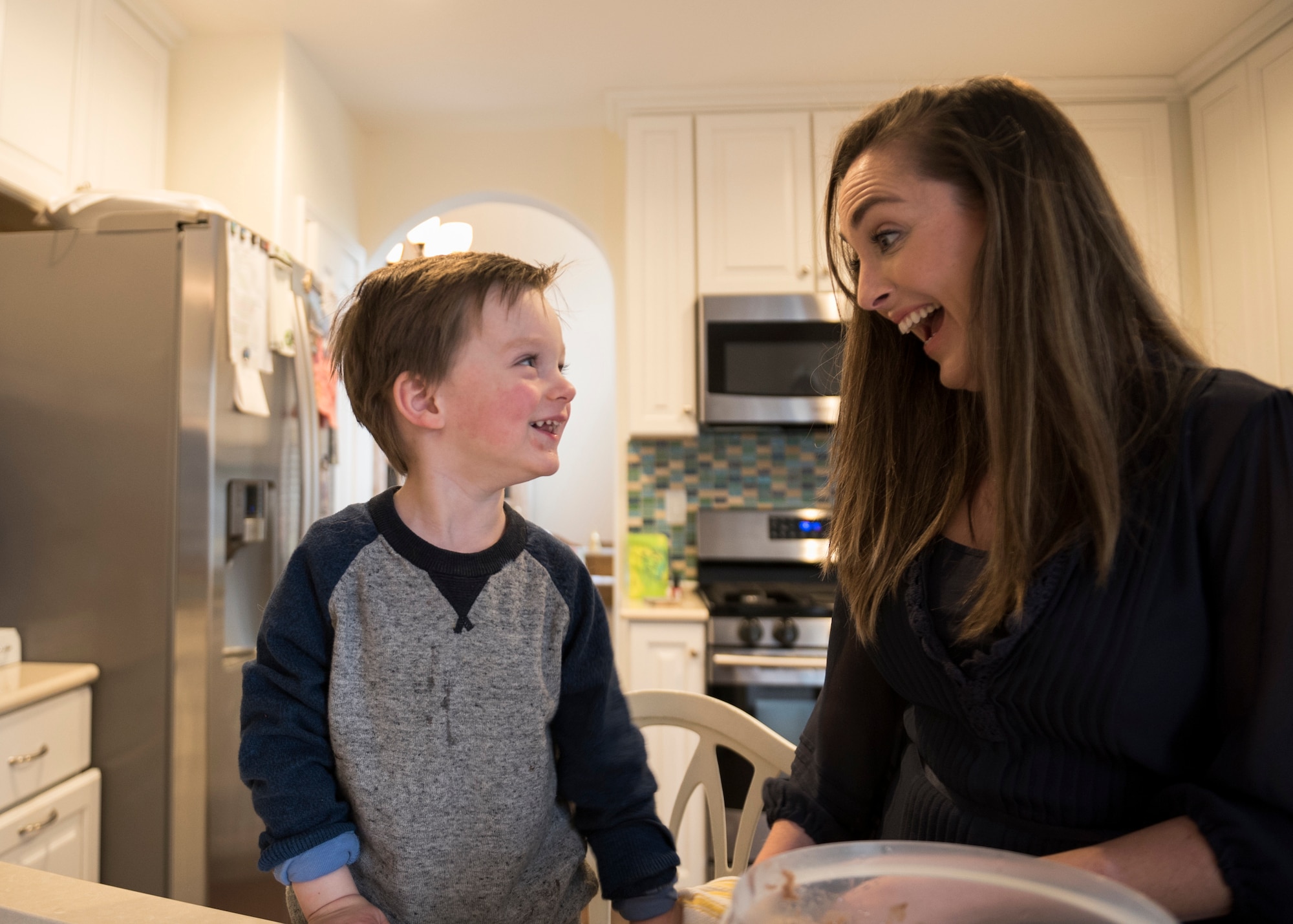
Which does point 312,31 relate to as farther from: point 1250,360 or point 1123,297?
point 1250,360

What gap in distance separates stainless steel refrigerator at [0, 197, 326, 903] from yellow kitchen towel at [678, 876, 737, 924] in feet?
4.94

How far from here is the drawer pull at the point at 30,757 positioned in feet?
4.96

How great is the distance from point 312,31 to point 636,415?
5.46 feet

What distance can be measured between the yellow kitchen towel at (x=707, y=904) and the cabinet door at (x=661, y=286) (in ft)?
7.83

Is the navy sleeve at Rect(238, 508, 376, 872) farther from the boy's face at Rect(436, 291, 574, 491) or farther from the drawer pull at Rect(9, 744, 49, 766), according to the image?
the drawer pull at Rect(9, 744, 49, 766)

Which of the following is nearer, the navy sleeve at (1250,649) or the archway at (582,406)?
the navy sleeve at (1250,649)

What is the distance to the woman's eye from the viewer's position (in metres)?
0.83

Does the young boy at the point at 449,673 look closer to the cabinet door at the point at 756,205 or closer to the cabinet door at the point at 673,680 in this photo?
the cabinet door at the point at 673,680

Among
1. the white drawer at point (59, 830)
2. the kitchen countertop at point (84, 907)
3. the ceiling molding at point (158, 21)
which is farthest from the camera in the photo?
the ceiling molding at point (158, 21)

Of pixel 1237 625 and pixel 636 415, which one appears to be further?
pixel 636 415

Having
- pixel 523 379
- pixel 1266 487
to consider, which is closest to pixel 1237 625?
pixel 1266 487

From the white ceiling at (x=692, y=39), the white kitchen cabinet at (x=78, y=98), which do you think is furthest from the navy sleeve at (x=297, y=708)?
the white ceiling at (x=692, y=39)

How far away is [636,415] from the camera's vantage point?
297 centimetres

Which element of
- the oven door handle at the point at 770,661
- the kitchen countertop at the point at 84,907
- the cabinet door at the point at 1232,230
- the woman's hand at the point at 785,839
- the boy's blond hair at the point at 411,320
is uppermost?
the cabinet door at the point at 1232,230
